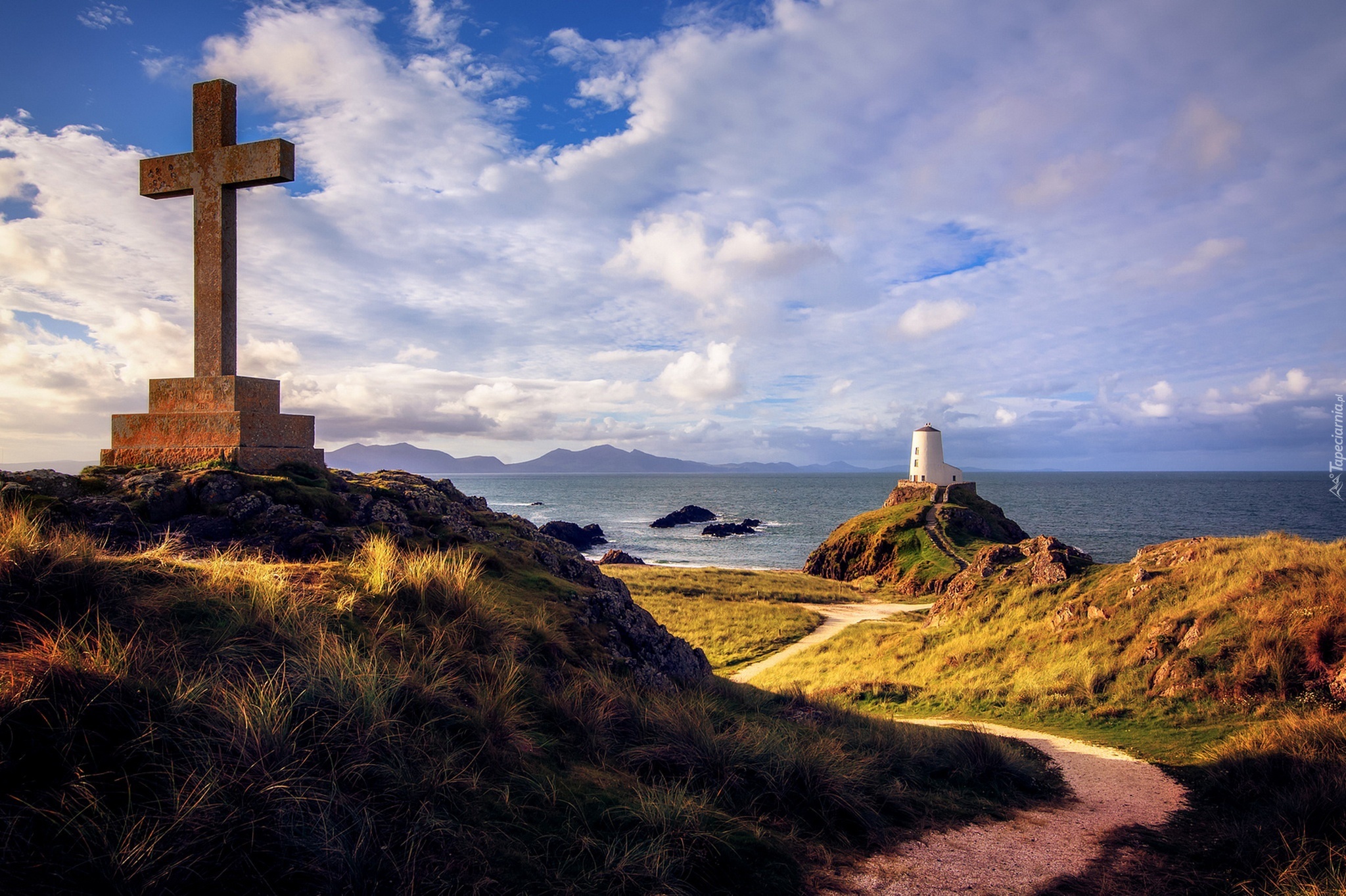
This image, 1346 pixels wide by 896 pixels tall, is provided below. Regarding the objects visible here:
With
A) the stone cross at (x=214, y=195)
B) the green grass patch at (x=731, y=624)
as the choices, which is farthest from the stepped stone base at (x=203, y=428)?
the green grass patch at (x=731, y=624)

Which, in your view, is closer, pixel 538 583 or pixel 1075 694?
pixel 538 583

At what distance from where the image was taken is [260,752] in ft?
11.5

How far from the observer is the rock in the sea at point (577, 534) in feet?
219

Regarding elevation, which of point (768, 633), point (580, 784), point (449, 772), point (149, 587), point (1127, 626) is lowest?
point (768, 633)

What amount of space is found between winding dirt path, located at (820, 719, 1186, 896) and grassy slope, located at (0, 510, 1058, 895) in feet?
1.16

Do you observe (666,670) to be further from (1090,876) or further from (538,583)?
(1090,876)

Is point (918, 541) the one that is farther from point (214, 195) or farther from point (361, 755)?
point (361, 755)

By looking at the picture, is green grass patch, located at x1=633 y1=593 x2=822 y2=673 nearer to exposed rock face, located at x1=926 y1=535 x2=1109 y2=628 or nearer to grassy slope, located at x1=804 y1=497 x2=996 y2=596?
exposed rock face, located at x1=926 y1=535 x2=1109 y2=628

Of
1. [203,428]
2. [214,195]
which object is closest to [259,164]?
[214,195]

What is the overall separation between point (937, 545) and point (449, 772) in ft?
151

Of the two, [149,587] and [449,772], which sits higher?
[149,587]

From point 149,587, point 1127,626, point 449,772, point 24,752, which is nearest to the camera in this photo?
point 24,752

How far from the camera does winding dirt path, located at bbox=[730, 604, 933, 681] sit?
21.2 metres

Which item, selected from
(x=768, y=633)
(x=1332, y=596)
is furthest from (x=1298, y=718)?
(x=768, y=633)
